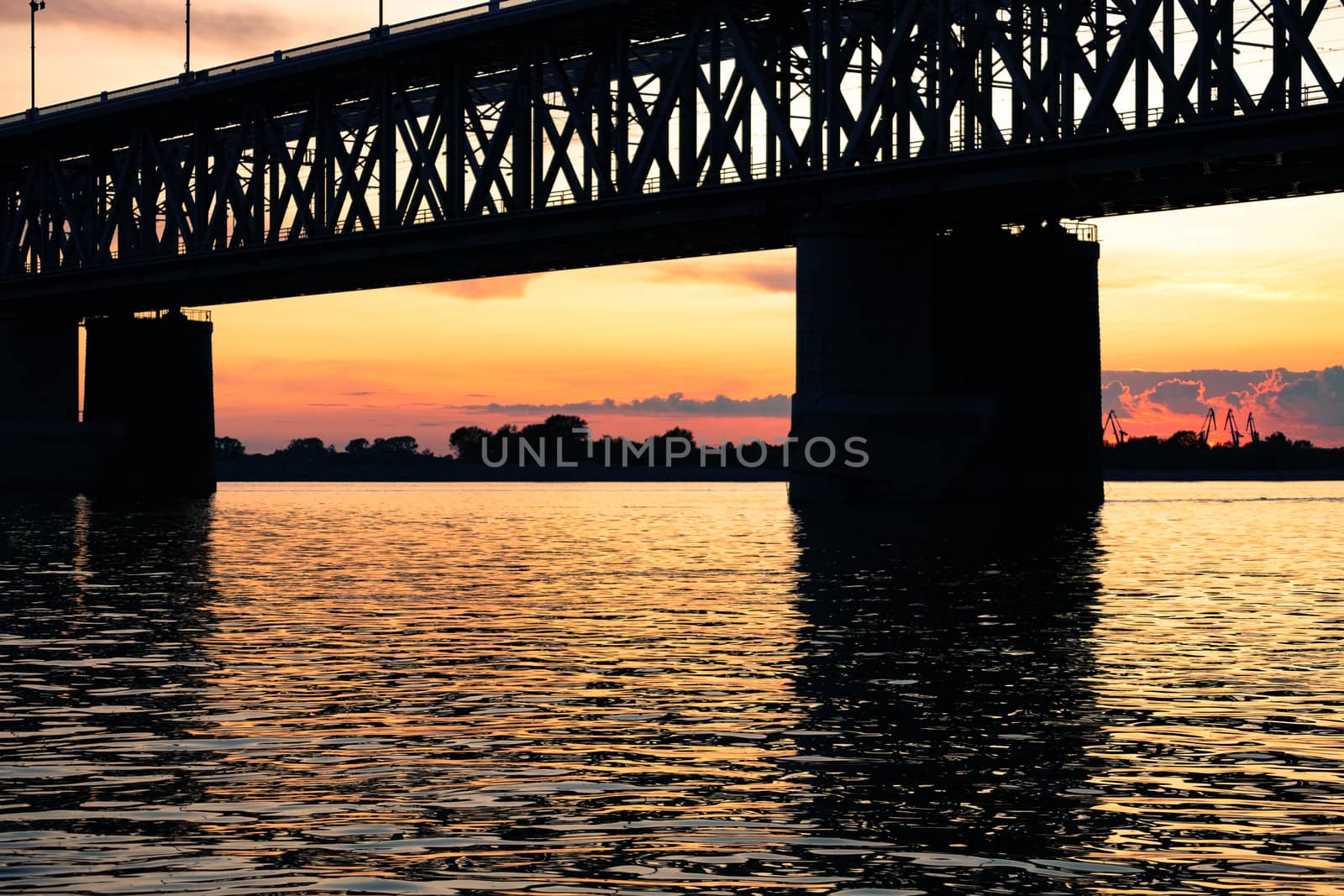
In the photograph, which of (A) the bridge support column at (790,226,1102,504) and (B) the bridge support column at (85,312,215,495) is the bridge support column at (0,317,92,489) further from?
(A) the bridge support column at (790,226,1102,504)

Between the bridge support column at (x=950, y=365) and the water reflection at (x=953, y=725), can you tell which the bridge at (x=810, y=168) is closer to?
the bridge support column at (x=950, y=365)

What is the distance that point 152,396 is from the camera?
412ft

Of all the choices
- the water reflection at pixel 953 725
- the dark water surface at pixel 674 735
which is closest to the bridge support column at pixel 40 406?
the dark water surface at pixel 674 735

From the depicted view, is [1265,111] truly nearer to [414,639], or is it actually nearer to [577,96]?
[577,96]

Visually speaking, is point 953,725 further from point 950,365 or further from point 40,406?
point 40,406

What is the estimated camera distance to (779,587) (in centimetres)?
3950

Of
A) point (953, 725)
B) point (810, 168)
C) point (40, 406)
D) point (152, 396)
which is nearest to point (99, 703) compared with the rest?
point (953, 725)

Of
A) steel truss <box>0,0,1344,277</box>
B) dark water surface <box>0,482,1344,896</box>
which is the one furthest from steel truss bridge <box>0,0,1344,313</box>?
dark water surface <box>0,482,1344,896</box>

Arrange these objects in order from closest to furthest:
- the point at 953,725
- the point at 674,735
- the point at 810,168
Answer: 1. the point at 674,735
2. the point at 953,725
3. the point at 810,168

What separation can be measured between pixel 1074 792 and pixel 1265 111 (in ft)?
188

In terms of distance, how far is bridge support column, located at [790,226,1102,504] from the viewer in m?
78.2

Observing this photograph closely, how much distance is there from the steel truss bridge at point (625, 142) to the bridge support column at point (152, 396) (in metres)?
3.05

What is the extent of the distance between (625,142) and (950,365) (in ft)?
60.3

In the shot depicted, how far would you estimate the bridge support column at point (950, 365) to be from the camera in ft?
257
